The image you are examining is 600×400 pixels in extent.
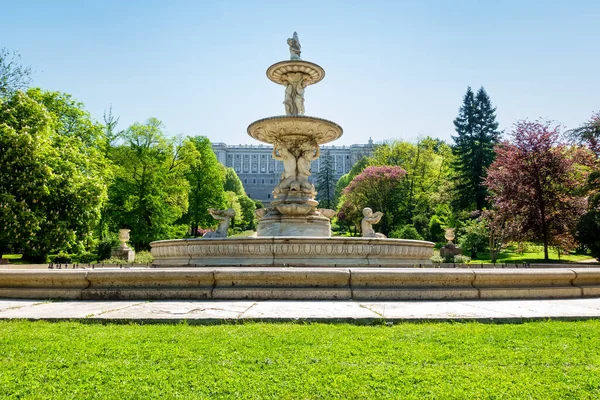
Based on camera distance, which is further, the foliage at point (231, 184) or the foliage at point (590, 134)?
the foliage at point (231, 184)

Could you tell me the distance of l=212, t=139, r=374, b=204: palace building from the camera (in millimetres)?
126438

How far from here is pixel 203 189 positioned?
132ft

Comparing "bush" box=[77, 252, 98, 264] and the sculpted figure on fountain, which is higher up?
the sculpted figure on fountain

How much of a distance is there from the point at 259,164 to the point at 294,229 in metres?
118

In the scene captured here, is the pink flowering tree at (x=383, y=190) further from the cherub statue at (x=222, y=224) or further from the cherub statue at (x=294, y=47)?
the cherub statue at (x=222, y=224)

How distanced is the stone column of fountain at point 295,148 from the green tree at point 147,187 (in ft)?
61.0

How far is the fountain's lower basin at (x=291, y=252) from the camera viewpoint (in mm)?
9648

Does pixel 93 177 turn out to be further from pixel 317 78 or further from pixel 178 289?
pixel 178 289

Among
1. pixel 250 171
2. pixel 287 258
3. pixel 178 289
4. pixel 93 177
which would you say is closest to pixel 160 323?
pixel 178 289

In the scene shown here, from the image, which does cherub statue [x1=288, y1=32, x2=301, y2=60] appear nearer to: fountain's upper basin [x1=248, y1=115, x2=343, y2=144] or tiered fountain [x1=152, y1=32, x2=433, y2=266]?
tiered fountain [x1=152, y1=32, x2=433, y2=266]

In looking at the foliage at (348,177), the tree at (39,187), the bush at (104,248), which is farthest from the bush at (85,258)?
the foliage at (348,177)

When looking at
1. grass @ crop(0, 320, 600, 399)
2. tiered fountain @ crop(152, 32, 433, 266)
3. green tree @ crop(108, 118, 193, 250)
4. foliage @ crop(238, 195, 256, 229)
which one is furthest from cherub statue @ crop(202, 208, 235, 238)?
foliage @ crop(238, 195, 256, 229)

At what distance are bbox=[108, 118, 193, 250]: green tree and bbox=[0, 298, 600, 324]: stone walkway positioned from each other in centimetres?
2492

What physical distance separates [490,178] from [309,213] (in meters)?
17.9
